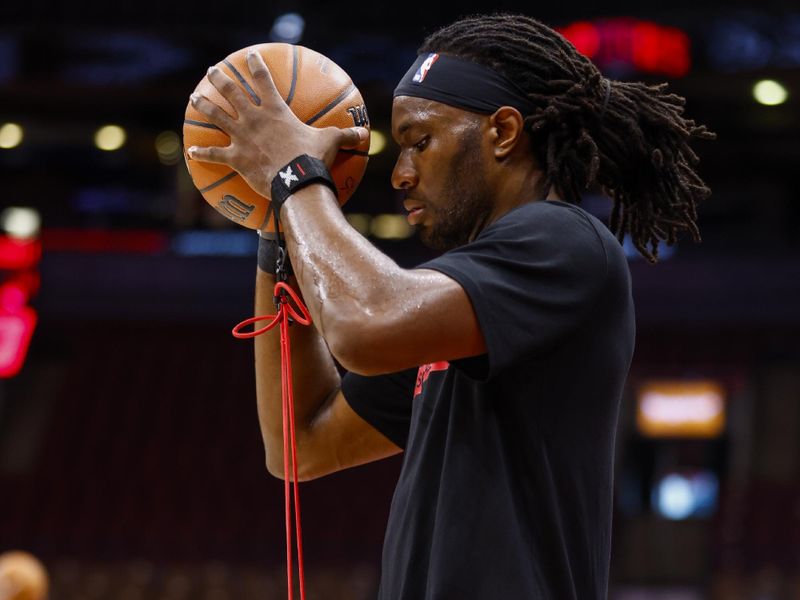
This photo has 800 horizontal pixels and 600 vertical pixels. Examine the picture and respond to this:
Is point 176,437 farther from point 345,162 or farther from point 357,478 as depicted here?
point 345,162

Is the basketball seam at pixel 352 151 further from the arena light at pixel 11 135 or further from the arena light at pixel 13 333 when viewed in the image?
the arena light at pixel 11 135

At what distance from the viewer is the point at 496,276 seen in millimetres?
1825

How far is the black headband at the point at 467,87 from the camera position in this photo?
207 cm

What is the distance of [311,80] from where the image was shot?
7.13 feet

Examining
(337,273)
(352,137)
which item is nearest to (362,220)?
(352,137)

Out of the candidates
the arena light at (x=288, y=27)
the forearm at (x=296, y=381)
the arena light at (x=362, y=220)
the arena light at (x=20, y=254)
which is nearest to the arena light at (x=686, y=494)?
the arena light at (x=362, y=220)

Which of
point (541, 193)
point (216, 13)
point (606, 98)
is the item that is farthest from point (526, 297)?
point (216, 13)

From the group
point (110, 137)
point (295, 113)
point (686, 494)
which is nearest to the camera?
point (295, 113)

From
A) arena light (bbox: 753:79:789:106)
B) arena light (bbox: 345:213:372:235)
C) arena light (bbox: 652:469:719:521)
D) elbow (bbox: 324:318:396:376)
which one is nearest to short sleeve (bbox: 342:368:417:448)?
elbow (bbox: 324:318:396:376)

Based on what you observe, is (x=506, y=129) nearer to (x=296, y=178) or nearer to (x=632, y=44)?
(x=296, y=178)

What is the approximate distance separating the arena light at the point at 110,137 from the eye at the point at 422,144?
11.8 m

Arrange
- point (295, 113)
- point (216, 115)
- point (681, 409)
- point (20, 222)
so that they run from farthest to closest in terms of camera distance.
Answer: point (20, 222), point (681, 409), point (295, 113), point (216, 115)

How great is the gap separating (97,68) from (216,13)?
120 centimetres

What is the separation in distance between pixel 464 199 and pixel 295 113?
33 cm
